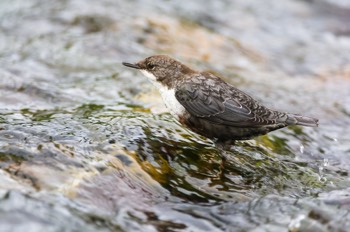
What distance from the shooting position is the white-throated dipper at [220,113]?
5441 mm

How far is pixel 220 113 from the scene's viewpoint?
546cm

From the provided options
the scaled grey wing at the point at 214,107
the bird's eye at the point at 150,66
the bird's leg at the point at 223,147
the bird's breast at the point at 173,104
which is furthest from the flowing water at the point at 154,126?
the bird's eye at the point at 150,66

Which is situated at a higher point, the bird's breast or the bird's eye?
the bird's eye

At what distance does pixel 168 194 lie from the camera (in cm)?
470

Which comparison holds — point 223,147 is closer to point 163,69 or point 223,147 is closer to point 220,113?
point 220,113

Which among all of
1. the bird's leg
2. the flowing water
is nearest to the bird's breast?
the flowing water

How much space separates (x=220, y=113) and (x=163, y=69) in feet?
2.71

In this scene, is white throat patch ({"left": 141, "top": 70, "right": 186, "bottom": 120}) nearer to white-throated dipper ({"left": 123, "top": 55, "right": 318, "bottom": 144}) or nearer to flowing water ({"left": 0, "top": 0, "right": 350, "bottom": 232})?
white-throated dipper ({"left": 123, "top": 55, "right": 318, "bottom": 144})

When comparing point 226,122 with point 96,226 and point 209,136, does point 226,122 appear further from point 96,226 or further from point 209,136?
point 96,226

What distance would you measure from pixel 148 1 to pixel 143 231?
7.33 metres

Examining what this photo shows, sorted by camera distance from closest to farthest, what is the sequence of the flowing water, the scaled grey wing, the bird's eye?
the flowing water
the scaled grey wing
the bird's eye

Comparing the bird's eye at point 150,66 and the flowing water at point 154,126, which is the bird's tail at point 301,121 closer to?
the flowing water at point 154,126

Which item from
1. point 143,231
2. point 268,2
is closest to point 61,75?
point 143,231

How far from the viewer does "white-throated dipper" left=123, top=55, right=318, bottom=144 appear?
17.9 feet
